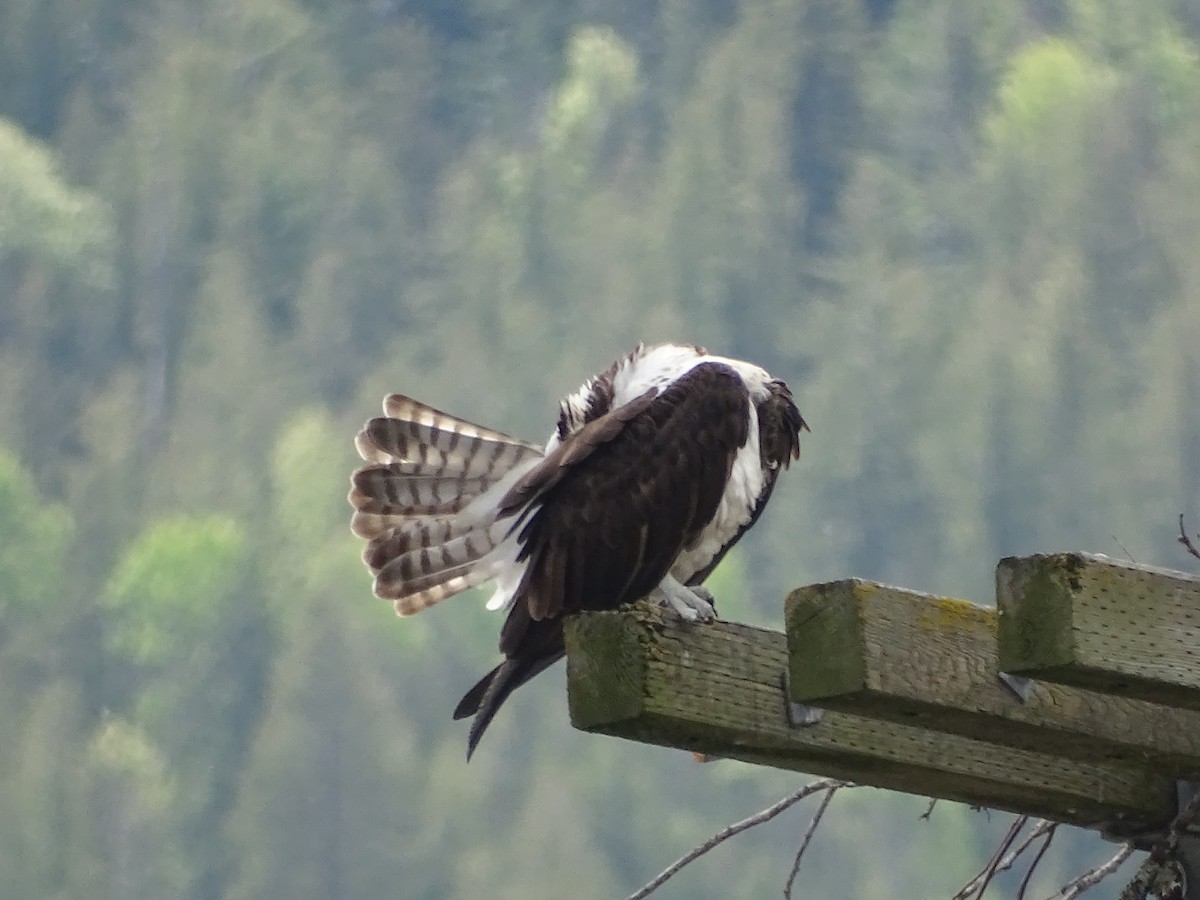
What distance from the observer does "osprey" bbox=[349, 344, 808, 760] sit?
412 centimetres

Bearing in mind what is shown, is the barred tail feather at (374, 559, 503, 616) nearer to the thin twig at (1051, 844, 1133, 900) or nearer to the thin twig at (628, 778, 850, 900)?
→ the thin twig at (628, 778, 850, 900)

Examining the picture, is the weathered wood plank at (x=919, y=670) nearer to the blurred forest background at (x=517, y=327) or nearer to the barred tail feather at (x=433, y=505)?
the barred tail feather at (x=433, y=505)

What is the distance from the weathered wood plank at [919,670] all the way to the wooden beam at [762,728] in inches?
6.5

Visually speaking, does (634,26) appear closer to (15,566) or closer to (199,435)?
(199,435)

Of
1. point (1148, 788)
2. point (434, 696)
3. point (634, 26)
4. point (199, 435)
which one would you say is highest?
point (634, 26)

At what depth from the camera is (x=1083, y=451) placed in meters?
17.8

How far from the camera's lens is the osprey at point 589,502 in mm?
4125

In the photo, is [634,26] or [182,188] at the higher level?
[634,26]

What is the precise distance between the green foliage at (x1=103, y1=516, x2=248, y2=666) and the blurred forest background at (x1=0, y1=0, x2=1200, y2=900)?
39 mm

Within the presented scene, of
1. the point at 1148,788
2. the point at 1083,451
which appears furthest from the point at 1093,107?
the point at 1148,788

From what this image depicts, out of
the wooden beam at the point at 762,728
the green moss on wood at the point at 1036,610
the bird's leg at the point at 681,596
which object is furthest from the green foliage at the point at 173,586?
the green moss on wood at the point at 1036,610

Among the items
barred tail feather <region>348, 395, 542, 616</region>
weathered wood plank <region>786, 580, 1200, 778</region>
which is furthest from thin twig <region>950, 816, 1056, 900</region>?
barred tail feather <region>348, 395, 542, 616</region>

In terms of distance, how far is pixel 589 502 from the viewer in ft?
13.7

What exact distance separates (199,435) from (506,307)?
10.8ft
